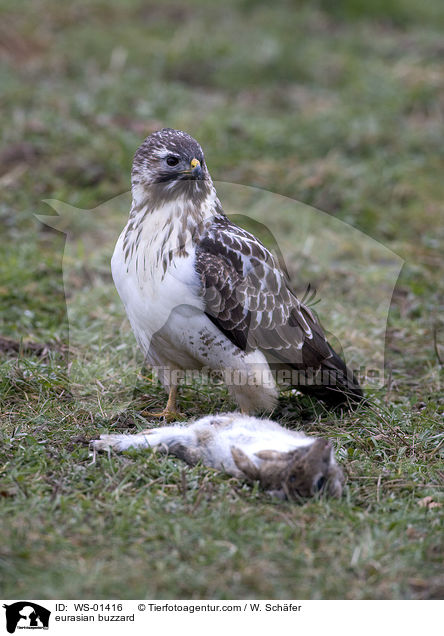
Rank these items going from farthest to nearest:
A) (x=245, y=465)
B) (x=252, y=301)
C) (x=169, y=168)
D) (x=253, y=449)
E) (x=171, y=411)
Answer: (x=171, y=411) → (x=252, y=301) → (x=169, y=168) → (x=253, y=449) → (x=245, y=465)

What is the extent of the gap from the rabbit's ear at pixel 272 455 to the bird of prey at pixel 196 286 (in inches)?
27.7

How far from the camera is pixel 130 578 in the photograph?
3.19m

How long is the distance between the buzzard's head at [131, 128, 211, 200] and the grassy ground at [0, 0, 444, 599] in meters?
1.24

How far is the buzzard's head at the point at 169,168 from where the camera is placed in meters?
4.39

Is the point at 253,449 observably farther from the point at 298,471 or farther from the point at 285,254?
the point at 285,254

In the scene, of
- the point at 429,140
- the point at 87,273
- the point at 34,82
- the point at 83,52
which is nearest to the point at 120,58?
the point at 83,52

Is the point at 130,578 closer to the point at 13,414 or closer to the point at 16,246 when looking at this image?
the point at 13,414

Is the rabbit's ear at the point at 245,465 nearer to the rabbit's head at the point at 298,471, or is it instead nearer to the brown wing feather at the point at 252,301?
the rabbit's head at the point at 298,471

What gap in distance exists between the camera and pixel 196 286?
425 cm

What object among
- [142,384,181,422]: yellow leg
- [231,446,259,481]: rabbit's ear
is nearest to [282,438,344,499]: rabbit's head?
[231,446,259,481]: rabbit's ear

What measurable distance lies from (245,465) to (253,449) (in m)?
0.13
